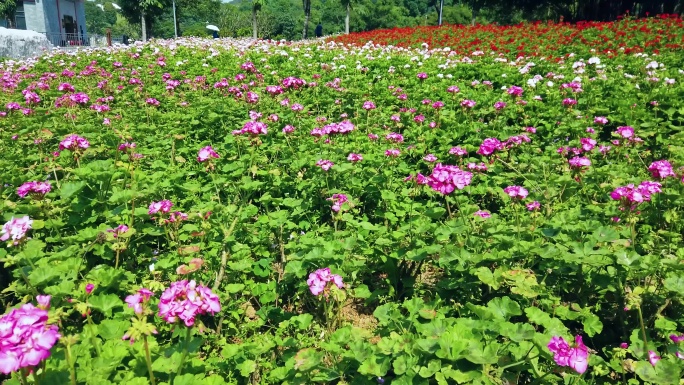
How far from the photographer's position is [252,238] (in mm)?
3498

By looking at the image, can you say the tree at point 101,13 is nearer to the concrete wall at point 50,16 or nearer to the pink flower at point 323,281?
the concrete wall at point 50,16

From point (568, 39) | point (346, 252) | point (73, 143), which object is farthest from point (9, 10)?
point (346, 252)

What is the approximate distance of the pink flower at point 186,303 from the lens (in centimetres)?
177

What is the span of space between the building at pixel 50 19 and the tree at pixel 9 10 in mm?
332

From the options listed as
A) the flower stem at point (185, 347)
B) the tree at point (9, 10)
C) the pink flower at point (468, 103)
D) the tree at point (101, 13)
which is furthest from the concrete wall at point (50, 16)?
the tree at point (101, 13)

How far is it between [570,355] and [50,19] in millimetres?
42478

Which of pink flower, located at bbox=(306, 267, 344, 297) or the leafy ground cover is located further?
the leafy ground cover

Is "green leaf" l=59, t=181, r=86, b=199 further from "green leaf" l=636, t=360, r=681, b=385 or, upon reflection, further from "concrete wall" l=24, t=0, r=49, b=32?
"concrete wall" l=24, t=0, r=49, b=32

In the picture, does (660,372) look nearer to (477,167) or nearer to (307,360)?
(307,360)

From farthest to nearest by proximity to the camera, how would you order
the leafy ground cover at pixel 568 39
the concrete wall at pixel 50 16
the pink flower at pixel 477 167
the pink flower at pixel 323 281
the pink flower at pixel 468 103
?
the concrete wall at pixel 50 16, the leafy ground cover at pixel 568 39, the pink flower at pixel 468 103, the pink flower at pixel 477 167, the pink flower at pixel 323 281

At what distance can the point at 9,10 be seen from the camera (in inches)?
1300

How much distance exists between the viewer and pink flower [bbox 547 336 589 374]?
1.77 m

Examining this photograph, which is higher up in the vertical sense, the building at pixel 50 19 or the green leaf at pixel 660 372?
the building at pixel 50 19

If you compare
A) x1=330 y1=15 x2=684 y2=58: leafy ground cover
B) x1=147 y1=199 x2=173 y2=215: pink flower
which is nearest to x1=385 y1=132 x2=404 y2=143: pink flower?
x1=147 y1=199 x2=173 y2=215: pink flower
